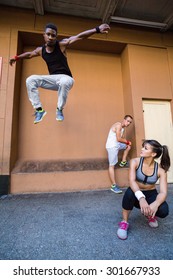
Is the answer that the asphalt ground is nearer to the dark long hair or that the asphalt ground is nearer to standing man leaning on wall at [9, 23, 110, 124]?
the dark long hair

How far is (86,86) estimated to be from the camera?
4461 millimetres

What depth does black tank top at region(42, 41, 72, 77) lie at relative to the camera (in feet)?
7.50

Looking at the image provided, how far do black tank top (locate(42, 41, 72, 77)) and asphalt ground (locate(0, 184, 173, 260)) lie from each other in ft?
6.81

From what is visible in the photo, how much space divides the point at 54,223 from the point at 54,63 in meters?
2.19

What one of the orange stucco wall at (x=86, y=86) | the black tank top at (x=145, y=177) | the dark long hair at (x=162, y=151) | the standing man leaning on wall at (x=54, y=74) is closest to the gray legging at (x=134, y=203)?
the black tank top at (x=145, y=177)

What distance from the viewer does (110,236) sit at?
5.28 ft

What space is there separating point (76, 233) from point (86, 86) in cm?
375

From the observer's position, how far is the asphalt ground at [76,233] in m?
1.33

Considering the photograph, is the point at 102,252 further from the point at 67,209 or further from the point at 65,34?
the point at 65,34

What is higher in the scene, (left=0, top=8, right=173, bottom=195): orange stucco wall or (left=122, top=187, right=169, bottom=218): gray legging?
(left=0, top=8, right=173, bottom=195): orange stucco wall

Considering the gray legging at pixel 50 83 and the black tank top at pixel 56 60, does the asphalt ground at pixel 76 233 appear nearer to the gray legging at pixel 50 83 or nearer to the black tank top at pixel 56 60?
the gray legging at pixel 50 83

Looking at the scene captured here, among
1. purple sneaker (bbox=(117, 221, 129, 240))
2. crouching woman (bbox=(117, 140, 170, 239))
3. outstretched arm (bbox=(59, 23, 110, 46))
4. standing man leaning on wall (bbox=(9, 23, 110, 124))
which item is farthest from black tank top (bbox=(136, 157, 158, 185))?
outstretched arm (bbox=(59, 23, 110, 46))

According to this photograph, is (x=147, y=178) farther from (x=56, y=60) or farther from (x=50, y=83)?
(x=56, y=60)

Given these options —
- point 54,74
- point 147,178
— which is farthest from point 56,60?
point 147,178
